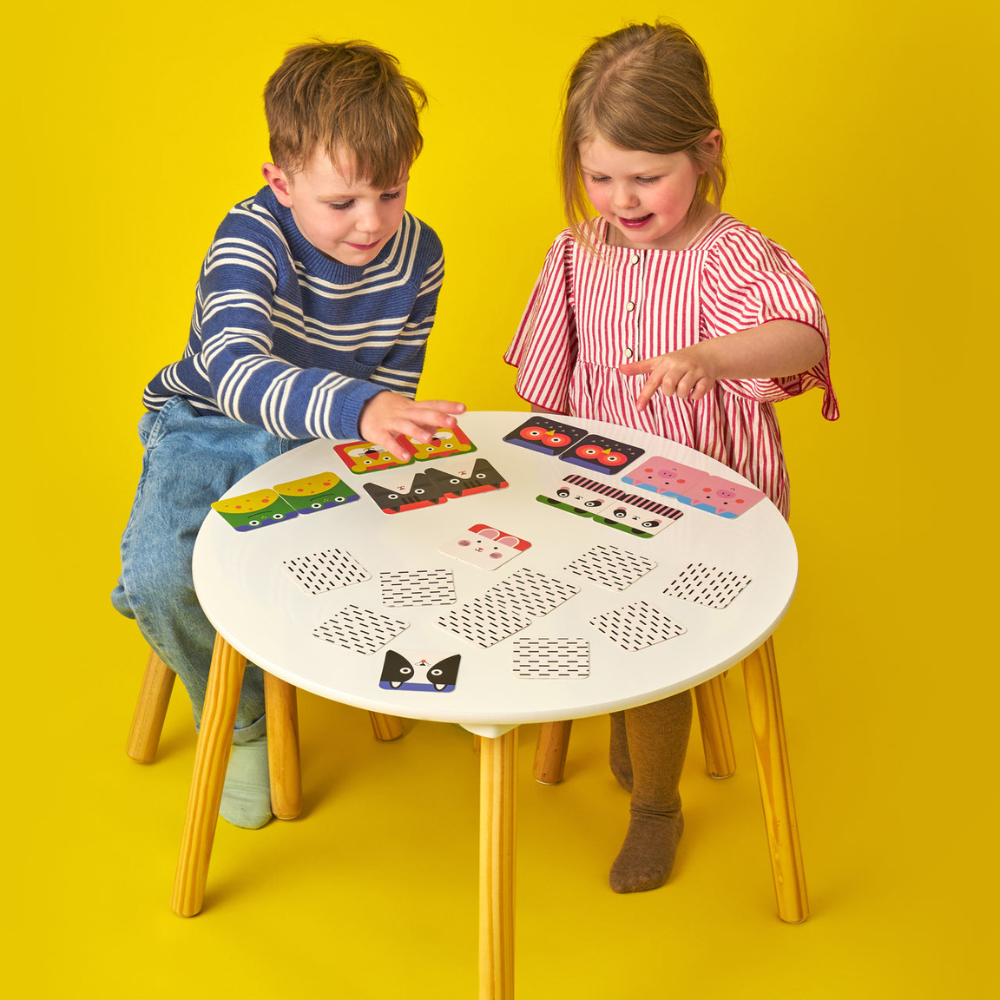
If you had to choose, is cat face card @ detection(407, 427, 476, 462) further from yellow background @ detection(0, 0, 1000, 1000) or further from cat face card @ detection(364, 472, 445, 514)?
yellow background @ detection(0, 0, 1000, 1000)

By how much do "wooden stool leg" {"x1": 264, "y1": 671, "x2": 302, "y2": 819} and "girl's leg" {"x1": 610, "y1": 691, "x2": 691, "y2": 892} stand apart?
0.45 metres

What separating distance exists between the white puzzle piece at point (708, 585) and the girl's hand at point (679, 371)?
209mm

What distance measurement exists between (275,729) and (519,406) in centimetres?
126

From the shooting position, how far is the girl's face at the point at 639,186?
1413mm

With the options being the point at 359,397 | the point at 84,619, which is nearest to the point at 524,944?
the point at 359,397

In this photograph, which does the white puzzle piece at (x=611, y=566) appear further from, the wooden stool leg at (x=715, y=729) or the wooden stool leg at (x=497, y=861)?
the wooden stool leg at (x=715, y=729)

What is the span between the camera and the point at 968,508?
7.42 ft

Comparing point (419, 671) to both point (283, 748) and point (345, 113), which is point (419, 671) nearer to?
point (283, 748)

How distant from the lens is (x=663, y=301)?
5.09 ft

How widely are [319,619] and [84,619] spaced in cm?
106

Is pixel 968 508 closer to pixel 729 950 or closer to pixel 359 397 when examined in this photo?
pixel 729 950

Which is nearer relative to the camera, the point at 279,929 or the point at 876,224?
the point at 279,929

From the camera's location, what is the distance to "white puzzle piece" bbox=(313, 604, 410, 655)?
106 centimetres

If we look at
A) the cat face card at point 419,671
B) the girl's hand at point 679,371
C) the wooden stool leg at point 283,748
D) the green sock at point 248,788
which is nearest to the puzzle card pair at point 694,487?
the girl's hand at point 679,371
